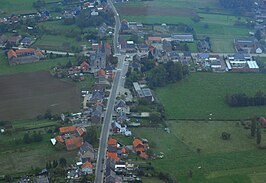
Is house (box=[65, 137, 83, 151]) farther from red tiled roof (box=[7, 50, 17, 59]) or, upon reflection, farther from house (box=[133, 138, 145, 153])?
red tiled roof (box=[7, 50, 17, 59])

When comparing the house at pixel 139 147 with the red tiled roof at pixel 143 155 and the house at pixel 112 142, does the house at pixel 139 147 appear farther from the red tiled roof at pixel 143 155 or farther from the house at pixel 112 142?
the house at pixel 112 142

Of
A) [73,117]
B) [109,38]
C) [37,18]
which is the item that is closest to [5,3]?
[37,18]

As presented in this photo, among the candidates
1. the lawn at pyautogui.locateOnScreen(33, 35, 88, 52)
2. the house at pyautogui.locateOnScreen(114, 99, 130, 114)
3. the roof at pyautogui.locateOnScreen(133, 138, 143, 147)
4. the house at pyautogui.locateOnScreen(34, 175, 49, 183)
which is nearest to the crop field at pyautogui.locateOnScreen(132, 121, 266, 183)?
the roof at pyautogui.locateOnScreen(133, 138, 143, 147)

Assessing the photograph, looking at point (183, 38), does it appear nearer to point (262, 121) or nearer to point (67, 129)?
point (262, 121)

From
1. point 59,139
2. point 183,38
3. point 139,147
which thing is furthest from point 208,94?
point 59,139

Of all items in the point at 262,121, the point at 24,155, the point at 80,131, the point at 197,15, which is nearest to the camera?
the point at 24,155

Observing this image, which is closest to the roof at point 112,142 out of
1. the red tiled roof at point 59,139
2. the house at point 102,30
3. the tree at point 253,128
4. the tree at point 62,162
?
the red tiled roof at point 59,139

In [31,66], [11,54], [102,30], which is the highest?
[102,30]
